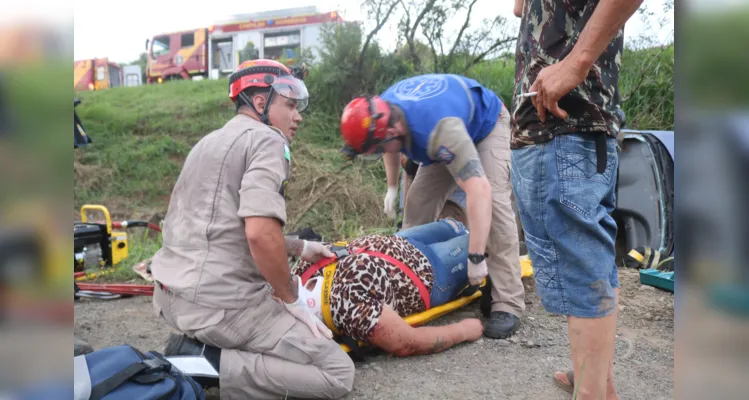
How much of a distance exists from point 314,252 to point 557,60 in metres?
1.62

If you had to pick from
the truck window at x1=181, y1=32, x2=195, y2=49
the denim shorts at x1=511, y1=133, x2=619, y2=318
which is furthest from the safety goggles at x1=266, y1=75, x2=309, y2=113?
the truck window at x1=181, y1=32, x2=195, y2=49

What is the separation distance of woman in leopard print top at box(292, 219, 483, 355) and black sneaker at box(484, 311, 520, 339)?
0.25 ft

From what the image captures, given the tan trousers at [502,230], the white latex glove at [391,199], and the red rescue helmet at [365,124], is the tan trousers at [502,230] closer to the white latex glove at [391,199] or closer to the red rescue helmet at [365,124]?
the red rescue helmet at [365,124]

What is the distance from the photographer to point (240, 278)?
2.25 meters

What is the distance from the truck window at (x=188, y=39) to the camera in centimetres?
1839

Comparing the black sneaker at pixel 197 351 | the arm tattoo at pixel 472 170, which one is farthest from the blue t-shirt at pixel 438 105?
the black sneaker at pixel 197 351

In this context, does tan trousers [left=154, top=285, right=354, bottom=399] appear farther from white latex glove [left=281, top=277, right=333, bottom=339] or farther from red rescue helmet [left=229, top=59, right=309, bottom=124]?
red rescue helmet [left=229, top=59, right=309, bottom=124]

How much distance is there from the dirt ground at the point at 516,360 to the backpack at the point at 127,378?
0.56 meters

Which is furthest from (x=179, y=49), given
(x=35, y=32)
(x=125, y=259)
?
(x=35, y=32)

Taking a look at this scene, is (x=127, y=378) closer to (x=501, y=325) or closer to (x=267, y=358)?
(x=267, y=358)

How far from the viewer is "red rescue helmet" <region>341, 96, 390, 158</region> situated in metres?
2.82

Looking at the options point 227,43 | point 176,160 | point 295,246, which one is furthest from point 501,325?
point 227,43

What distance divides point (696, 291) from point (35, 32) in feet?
1.96

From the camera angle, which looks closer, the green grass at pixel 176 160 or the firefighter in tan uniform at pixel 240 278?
the firefighter in tan uniform at pixel 240 278
